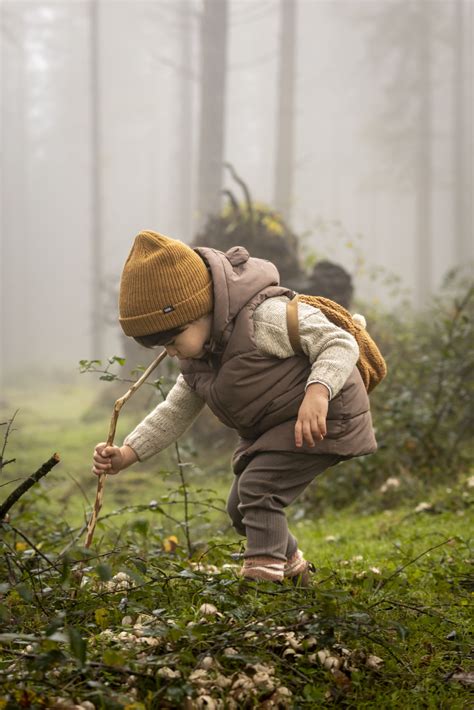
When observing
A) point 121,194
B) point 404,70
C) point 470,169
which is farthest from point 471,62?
point 121,194

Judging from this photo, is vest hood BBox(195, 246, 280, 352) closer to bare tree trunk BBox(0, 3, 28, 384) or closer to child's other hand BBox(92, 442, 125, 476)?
child's other hand BBox(92, 442, 125, 476)

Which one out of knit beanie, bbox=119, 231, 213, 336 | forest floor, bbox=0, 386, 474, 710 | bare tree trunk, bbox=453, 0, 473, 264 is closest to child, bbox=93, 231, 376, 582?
knit beanie, bbox=119, 231, 213, 336

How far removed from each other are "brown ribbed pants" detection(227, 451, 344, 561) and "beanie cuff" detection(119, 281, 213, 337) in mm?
719

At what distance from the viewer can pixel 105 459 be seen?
3.46 m

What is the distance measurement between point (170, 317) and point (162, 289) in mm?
122

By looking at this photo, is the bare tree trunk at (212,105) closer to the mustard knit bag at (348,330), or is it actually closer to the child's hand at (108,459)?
the mustard knit bag at (348,330)

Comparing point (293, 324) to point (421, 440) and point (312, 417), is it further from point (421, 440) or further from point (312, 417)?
point (421, 440)

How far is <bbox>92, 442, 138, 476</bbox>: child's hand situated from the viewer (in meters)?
3.45

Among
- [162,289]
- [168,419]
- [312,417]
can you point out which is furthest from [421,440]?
[162,289]

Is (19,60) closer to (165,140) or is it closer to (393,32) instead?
(165,140)

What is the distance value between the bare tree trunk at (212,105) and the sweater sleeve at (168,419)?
31.9ft

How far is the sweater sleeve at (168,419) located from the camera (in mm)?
3648

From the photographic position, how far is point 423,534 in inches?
184

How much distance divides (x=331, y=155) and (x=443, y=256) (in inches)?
436
